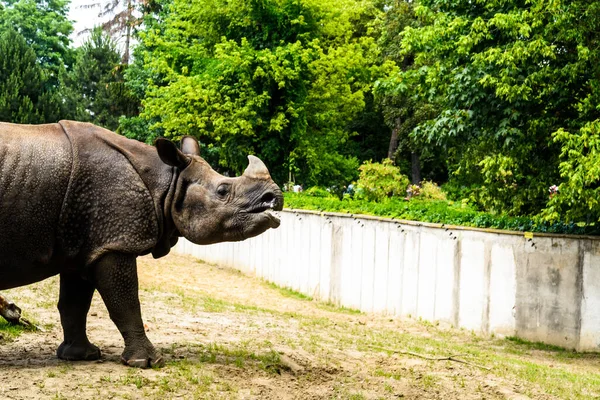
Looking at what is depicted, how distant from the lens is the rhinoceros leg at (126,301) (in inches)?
308

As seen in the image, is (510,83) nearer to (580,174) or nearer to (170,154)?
(580,174)

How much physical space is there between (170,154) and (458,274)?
28.9 feet

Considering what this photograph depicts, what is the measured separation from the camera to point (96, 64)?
5194cm

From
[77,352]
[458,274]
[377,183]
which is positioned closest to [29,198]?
[77,352]

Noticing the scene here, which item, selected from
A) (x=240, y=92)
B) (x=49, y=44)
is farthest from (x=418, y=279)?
(x=49, y=44)

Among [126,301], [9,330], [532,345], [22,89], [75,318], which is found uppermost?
[22,89]

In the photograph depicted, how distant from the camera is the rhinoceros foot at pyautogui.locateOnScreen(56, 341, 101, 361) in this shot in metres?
8.30

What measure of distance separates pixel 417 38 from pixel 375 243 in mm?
4738

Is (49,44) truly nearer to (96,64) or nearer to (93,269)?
(96,64)

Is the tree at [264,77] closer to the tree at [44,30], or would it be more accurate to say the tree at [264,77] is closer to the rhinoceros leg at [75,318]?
the rhinoceros leg at [75,318]

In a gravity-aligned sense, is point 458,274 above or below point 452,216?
below

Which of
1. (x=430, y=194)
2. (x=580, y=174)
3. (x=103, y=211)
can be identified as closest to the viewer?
(x=103, y=211)

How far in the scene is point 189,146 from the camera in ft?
28.9

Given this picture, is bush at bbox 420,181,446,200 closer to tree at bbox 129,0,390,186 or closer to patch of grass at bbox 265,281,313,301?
tree at bbox 129,0,390,186
